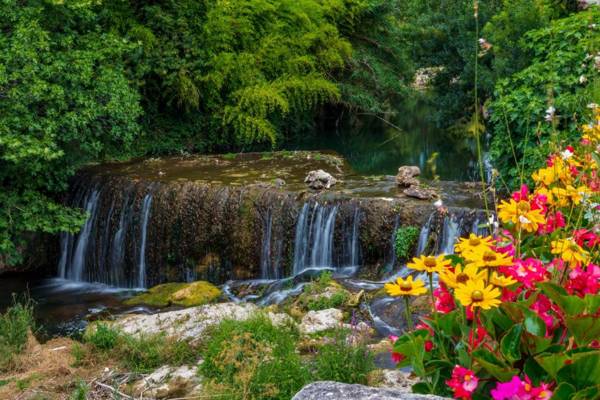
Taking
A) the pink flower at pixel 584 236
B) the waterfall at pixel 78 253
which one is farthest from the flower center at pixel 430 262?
the waterfall at pixel 78 253

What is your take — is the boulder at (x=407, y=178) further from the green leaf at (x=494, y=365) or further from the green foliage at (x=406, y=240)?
the green leaf at (x=494, y=365)

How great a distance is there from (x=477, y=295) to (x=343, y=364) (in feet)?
8.42

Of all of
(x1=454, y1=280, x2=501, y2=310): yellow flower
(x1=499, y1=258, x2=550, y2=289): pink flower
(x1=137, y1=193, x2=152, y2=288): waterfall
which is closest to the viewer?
(x1=454, y1=280, x2=501, y2=310): yellow flower

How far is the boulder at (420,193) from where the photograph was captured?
9.21 m

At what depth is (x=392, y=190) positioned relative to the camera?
9930 mm

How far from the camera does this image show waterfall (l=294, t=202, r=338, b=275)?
30.6 ft

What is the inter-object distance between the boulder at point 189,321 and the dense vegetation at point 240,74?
2.80 meters

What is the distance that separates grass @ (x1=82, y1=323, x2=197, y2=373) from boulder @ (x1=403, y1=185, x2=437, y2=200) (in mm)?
4492

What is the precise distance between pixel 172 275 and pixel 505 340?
836 centimetres

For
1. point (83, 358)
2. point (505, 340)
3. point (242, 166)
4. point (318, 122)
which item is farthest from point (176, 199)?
point (318, 122)

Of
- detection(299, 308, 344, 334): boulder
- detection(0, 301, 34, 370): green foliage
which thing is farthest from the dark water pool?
detection(299, 308, 344, 334): boulder

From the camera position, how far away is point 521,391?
6.79ft

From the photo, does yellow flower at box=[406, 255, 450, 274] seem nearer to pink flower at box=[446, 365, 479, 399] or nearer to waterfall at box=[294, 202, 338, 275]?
pink flower at box=[446, 365, 479, 399]

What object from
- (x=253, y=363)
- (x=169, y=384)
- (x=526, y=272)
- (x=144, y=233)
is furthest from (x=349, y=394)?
(x=144, y=233)
